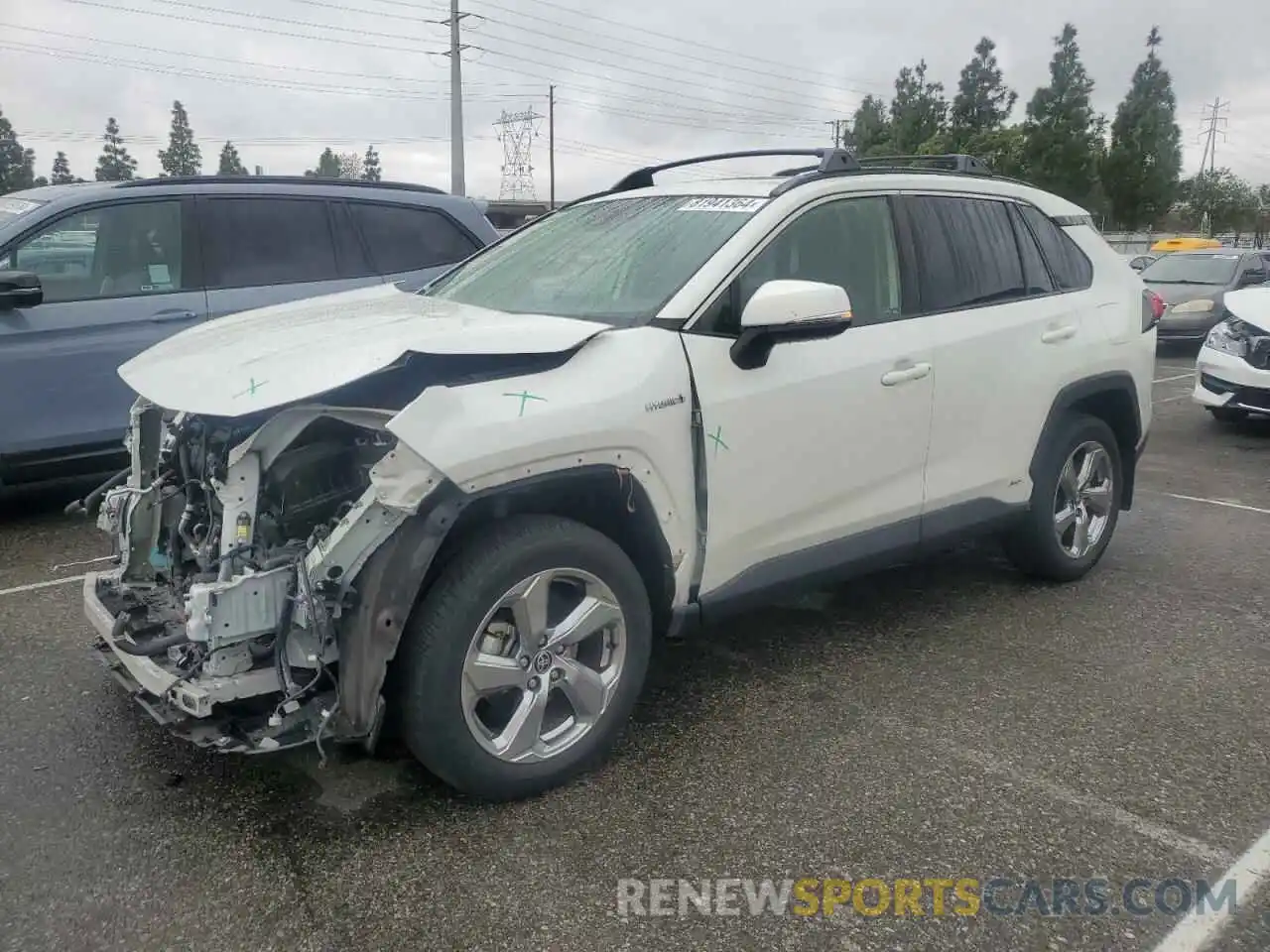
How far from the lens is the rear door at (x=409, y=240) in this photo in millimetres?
6754

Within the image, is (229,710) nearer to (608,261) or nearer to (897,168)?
(608,261)

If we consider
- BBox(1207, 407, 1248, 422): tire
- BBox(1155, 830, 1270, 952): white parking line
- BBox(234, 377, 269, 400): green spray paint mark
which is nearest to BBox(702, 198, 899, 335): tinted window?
BBox(234, 377, 269, 400): green spray paint mark

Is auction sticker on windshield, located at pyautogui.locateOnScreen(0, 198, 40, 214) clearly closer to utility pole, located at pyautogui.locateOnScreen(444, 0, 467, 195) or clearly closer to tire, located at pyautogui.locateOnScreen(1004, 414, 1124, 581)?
tire, located at pyautogui.locateOnScreen(1004, 414, 1124, 581)

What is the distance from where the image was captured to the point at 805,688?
12.6 feet

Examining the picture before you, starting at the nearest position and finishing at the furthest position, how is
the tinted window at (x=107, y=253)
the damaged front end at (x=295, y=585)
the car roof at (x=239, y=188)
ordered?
1. the damaged front end at (x=295, y=585)
2. the tinted window at (x=107, y=253)
3. the car roof at (x=239, y=188)

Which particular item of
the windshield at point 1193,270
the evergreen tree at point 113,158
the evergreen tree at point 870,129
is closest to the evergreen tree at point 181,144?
the evergreen tree at point 113,158

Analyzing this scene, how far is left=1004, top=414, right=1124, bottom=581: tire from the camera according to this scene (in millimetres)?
4629

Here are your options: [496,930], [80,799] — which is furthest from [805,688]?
[80,799]

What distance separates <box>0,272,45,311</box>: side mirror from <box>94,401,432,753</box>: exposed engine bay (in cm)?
283

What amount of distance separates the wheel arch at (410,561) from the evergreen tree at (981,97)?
60065 millimetres

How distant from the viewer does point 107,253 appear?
19.2ft

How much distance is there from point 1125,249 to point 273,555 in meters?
39.7

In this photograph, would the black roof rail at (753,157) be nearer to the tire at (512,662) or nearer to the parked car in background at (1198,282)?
the tire at (512,662)

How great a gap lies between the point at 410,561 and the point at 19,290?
375 cm
